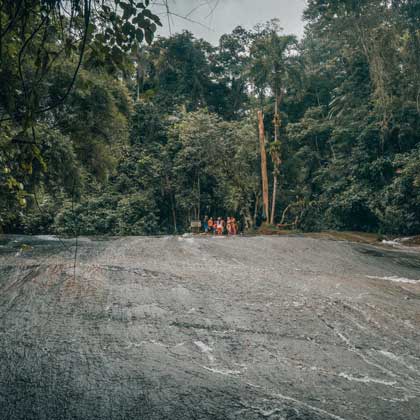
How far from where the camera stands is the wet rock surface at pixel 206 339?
13.5ft

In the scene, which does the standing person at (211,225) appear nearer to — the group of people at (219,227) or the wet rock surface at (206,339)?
the group of people at (219,227)

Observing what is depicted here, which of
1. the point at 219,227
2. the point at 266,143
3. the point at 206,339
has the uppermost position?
the point at 266,143

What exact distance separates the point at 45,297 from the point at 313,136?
2365cm

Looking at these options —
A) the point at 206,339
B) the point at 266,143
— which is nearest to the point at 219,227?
the point at 266,143

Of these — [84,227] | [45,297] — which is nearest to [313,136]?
[84,227]

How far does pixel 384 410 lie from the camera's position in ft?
13.9

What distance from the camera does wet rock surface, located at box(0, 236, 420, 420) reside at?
4.12 metres

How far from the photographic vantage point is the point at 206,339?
611 cm

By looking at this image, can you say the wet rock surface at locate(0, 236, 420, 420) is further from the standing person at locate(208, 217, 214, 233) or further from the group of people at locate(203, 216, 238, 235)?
the standing person at locate(208, 217, 214, 233)

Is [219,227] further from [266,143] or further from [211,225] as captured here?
[266,143]

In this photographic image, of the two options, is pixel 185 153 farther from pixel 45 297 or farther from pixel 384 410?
pixel 384 410

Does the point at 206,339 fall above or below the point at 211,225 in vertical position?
below

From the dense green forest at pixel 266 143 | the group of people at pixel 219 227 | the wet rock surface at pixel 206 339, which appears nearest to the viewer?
the wet rock surface at pixel 206 339

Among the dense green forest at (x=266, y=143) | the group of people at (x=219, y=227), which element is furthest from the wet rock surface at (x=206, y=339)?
the group of people at (x=219, y=227)
